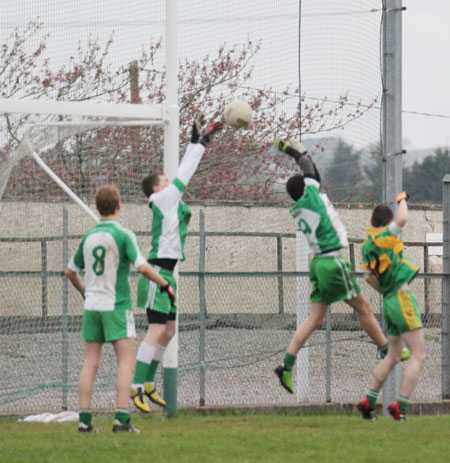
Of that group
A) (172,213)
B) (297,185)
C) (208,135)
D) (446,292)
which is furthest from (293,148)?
(446,292)

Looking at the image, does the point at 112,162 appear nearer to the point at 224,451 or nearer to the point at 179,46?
the point at 179,46

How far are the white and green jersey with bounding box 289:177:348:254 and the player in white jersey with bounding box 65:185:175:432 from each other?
5.59 ft

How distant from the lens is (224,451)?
24.0 ft

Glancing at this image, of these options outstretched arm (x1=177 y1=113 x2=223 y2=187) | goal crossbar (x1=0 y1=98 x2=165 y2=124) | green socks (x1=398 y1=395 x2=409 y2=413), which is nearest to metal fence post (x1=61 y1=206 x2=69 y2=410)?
goal crossbar (x1=0 y1=98 x2=165 y2=124)

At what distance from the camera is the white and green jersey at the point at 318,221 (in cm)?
913

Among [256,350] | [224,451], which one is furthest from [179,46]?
[224,451]

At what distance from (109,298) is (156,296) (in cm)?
131

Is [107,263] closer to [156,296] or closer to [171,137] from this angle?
[156,296]

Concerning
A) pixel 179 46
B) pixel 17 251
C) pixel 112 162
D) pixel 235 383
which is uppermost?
pixel 179 46

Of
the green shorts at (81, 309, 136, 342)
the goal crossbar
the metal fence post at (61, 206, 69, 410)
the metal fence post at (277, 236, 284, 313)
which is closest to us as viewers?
the green shorts at (81, 309, 136, 342)

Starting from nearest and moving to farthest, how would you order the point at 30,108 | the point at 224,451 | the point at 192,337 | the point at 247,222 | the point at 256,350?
the point at 224,451
the point at 30,108
the point at 256,350
the point at 192,337
the point at 247,222

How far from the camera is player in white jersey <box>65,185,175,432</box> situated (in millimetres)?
7926

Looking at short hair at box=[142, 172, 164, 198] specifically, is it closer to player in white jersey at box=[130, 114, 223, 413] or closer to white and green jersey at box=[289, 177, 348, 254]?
player in white jersey at box=[130, 114, 223, 413]

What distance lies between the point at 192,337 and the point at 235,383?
857mm
